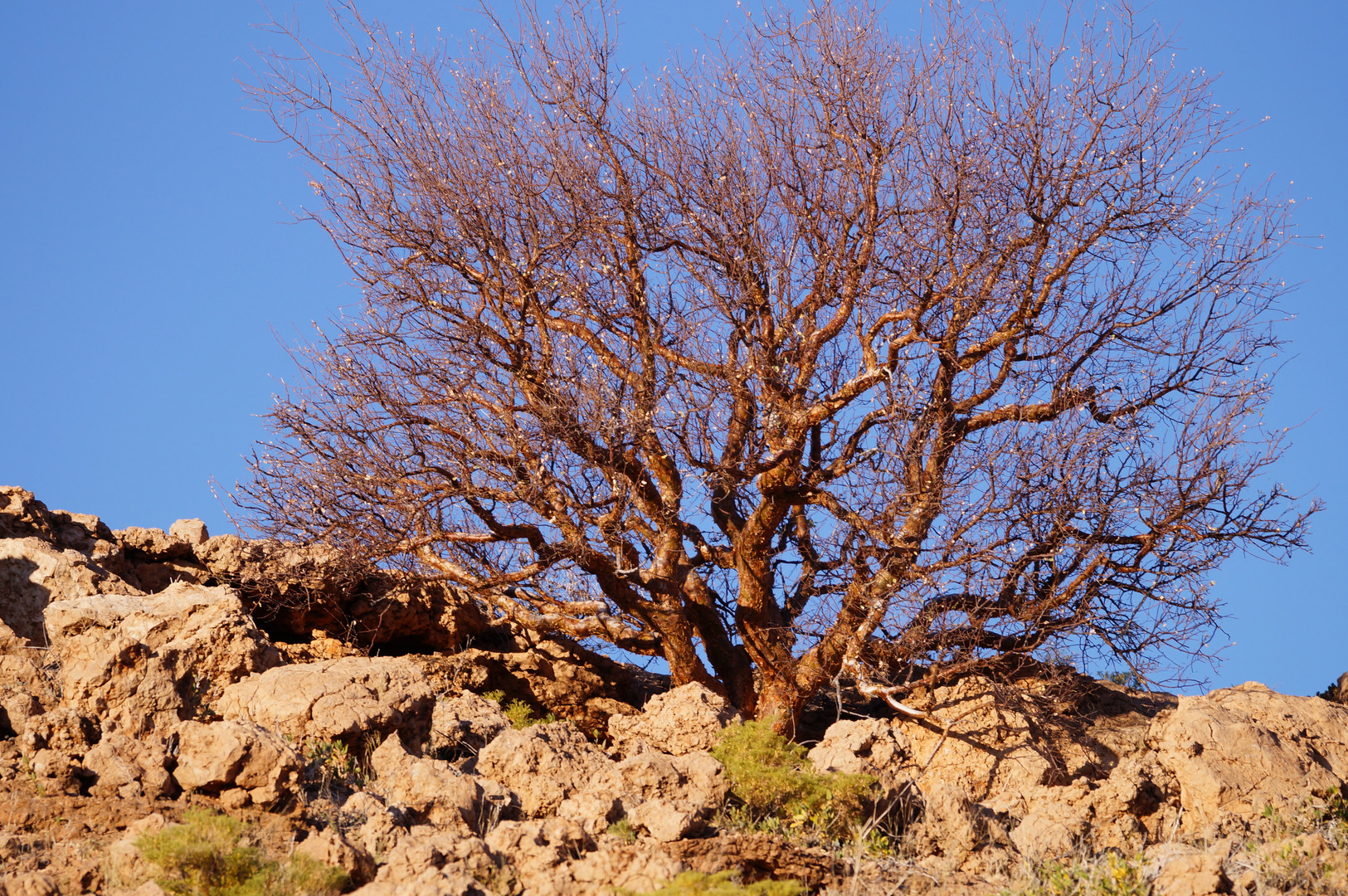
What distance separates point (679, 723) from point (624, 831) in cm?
260

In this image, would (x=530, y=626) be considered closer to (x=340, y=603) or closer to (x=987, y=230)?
(x=340, y=603)

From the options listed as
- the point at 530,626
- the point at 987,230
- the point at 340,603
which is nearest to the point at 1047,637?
the point at 987,230

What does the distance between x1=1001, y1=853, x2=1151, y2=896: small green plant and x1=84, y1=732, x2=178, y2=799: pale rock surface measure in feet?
17.6

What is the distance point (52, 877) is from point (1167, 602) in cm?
969

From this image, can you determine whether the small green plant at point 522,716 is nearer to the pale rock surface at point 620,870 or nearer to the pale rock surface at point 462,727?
the pale rock surface at point 462,727

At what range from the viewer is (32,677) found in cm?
912

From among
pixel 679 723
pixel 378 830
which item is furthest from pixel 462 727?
pixel 378 830

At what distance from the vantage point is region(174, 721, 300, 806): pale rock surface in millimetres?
7484

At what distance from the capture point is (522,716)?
11500mm

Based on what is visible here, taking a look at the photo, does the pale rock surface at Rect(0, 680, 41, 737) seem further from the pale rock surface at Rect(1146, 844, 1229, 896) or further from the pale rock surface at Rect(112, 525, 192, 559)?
the pale rock surface at Rect(1146, 844, 1229, 896)

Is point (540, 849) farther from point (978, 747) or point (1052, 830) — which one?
point (978, 747)

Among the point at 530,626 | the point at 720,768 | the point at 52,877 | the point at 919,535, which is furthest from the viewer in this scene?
the point at 530,626

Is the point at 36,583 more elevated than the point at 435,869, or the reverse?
the point at 36,583

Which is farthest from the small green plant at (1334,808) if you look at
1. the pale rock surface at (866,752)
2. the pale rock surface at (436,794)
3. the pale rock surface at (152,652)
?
the pale rock surface at (152,652)
